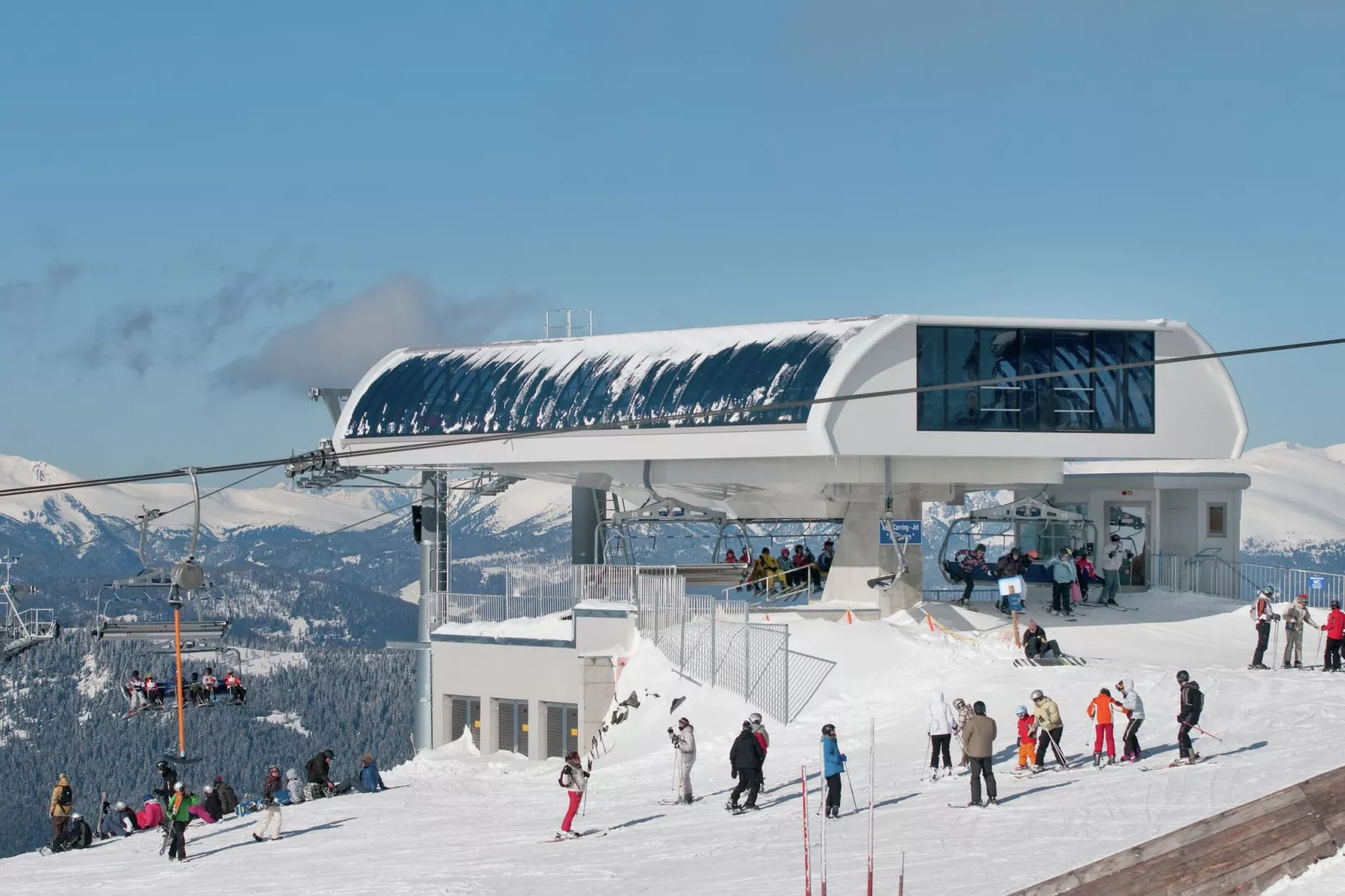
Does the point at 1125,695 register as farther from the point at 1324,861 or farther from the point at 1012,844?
the point at 1324,861

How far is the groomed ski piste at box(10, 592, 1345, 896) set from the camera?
821 inches

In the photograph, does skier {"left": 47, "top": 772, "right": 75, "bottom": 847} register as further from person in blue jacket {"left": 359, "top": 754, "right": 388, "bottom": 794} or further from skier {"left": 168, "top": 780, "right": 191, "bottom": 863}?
person in blue jacket {"left": 359, "top": 754, "right": 388, "bottom": 794}

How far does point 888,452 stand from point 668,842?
16780 mm

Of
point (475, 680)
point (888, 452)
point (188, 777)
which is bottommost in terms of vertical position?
point (188, 777)

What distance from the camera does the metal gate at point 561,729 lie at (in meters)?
41.8

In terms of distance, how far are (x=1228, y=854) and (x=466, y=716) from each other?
102ft

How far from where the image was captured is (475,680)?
45.0m

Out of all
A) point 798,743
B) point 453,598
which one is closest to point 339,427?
point 453,598

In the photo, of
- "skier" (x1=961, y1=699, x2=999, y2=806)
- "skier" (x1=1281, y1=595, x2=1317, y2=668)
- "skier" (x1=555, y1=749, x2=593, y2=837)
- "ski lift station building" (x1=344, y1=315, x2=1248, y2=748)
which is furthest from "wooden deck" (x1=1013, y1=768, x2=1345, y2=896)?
"ski lift station building" (x1=344, y1=315, x2=1248, y2=748)

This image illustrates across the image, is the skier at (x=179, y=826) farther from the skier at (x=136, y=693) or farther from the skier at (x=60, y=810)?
the skier at (x=136, y=693)

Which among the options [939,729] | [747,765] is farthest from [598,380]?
[747,765]

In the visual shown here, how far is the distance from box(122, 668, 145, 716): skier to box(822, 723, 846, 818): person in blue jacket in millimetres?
23108

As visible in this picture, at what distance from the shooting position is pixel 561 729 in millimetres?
42344

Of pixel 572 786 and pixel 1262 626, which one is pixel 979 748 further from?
pixel 1262 626
